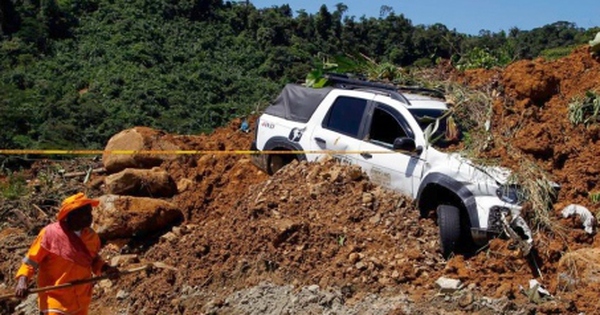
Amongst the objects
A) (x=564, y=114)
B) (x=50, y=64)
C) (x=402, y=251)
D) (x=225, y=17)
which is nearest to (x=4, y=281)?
(x=402, y=251)

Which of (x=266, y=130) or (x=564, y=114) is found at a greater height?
(x=564, y=114)

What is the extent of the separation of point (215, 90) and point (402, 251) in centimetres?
4478

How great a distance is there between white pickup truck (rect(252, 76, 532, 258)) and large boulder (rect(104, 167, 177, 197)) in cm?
124

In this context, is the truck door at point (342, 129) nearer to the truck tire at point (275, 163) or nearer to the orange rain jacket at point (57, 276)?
the truck tire at point (275, 163)

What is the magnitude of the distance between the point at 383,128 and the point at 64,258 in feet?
14.1

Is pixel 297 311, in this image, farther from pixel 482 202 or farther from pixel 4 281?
pixel 4 281

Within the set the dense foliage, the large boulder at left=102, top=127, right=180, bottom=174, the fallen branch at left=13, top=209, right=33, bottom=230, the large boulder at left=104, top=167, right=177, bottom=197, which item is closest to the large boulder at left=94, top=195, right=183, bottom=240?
the large boulder at left=104, top=167, right=177, bottom=197

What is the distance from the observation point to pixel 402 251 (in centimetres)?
802

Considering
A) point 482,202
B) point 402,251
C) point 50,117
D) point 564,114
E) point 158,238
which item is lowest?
point 50,117

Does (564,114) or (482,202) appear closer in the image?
(482,202)

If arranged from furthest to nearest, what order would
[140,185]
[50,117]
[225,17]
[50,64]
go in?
[225,17], [50,64], [50,117], [140,185]

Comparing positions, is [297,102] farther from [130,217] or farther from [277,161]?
[130,217]

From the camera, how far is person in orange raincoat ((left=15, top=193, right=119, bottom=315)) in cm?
598

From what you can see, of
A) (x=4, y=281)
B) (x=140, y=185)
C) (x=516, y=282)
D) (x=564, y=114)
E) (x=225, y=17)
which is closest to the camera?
(x=516, y=282)
